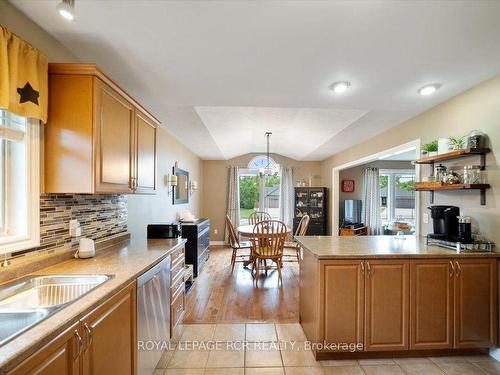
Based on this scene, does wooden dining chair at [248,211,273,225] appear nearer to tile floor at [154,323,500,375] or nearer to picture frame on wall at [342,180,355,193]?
picture frame on wall at [342,180,355,193]

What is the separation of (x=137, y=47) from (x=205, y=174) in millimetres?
5475

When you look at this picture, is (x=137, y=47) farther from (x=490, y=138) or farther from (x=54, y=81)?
A: (x=490, y=138)

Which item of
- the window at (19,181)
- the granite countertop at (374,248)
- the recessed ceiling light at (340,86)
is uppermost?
the recessed ceiling light at (340,86)

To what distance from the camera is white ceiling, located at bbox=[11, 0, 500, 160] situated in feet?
4.43

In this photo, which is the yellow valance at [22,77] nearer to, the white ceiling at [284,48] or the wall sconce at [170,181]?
the white ceiling at [284,48]

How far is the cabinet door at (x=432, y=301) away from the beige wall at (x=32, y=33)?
305cm

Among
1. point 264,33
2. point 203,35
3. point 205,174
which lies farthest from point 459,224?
point 205,174

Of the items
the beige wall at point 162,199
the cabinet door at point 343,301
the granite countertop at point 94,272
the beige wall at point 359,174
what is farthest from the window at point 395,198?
the granite countertop at point 94,272

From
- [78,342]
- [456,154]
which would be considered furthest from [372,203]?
[78,342]

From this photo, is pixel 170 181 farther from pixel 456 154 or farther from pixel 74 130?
pixel 456 154

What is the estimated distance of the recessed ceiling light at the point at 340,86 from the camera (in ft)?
7.15

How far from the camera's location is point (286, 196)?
7.06 m

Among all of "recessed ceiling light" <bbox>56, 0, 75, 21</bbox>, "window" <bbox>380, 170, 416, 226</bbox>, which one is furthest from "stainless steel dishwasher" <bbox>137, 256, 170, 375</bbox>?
"window" <bbox>380, 170, 416, 226</bbox>

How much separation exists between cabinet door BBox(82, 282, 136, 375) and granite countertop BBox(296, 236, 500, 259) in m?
1.41
